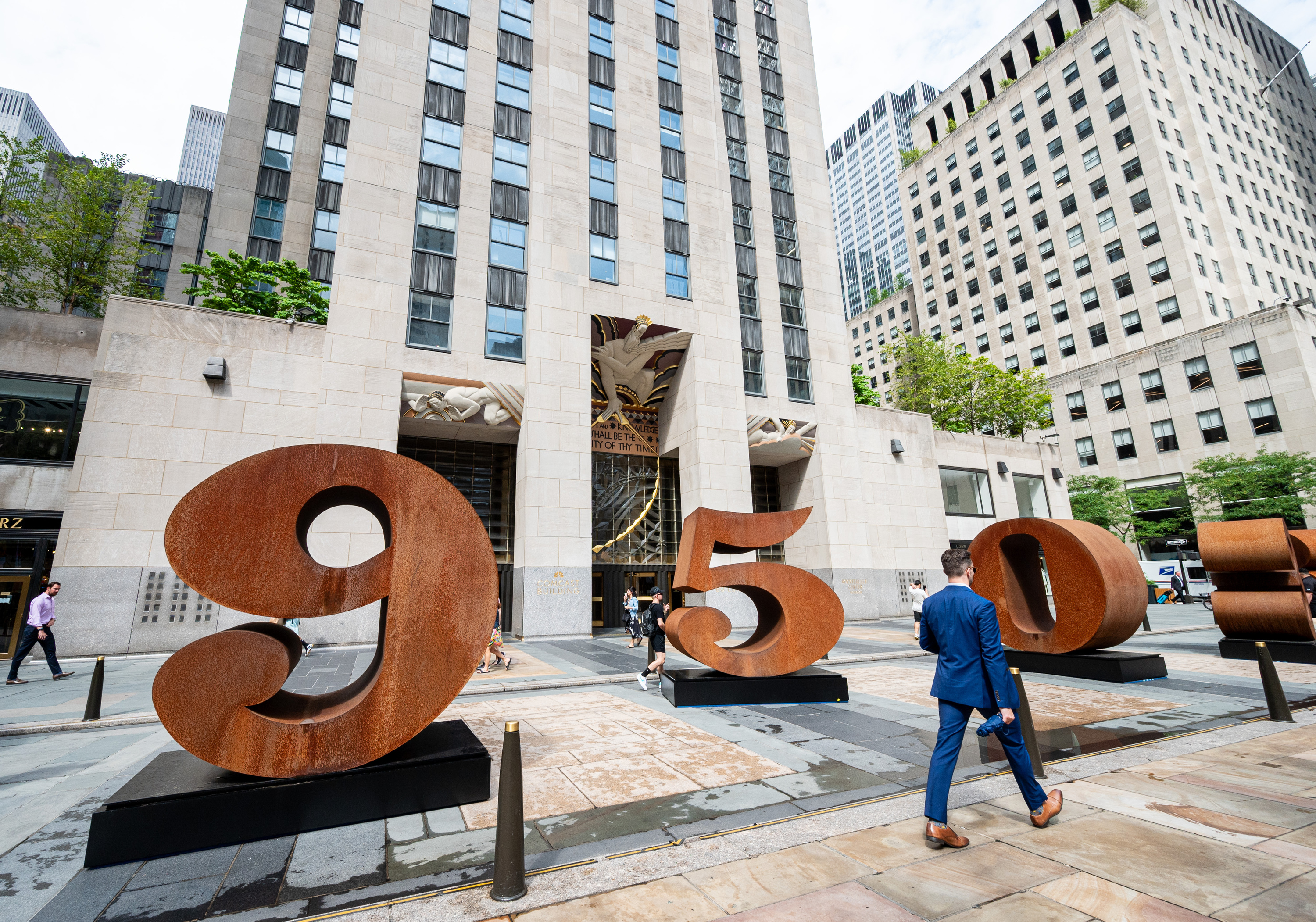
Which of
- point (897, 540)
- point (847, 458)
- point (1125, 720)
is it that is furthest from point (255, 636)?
point (897, 540)

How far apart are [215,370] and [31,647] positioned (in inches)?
359

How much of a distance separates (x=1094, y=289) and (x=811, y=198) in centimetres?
3994

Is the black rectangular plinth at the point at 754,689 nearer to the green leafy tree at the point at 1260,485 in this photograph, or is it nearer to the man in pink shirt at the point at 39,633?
the man in pink shirt at the point at 39,633

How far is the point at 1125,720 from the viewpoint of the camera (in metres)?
7.71

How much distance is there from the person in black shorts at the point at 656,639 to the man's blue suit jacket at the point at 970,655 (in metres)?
6.18

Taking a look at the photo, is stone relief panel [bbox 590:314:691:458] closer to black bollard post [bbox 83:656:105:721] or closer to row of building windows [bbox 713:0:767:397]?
row of building windows [bbox 713:0:767:397]

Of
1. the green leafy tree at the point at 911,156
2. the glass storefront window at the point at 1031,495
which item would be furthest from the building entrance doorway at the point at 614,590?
the green leafy tree at the point at 911,156

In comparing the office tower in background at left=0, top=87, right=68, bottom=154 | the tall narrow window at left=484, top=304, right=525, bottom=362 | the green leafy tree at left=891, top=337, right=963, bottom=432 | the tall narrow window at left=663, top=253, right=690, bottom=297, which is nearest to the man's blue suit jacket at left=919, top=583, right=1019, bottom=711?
the tall narrow window at left=484, top=304, right=525, bottom=362

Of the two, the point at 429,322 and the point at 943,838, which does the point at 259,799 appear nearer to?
the point at 943,838

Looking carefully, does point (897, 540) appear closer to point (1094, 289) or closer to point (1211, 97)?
point (1094, 289)

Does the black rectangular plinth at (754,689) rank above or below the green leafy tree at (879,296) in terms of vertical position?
below

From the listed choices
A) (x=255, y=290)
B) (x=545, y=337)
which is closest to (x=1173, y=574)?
(x=545, y=337)

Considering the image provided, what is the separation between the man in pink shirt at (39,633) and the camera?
11.9 metres

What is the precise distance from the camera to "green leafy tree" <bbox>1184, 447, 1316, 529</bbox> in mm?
37344
